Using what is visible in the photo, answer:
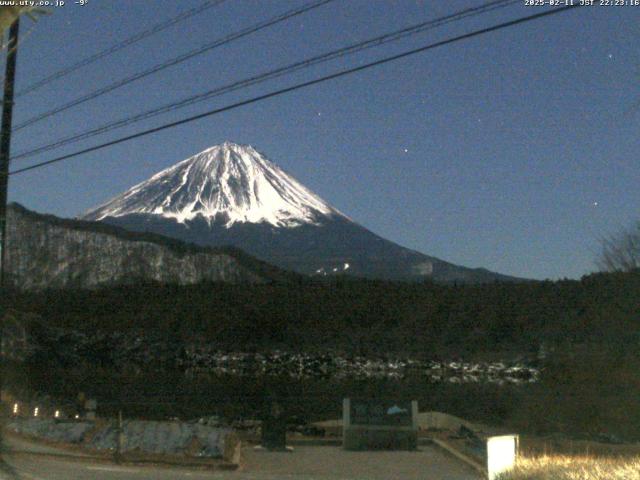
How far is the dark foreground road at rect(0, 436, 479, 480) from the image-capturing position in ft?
44.3

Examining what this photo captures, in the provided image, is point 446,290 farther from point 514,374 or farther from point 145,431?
point 145,431

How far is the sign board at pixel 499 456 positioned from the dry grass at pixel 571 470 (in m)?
0.17

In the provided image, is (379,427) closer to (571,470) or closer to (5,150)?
(571,470)

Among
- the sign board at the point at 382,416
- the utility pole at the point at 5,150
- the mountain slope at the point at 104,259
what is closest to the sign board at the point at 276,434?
the sign board at the point at 382,416

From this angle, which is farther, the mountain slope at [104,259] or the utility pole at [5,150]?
the mountain slope at [104,259]

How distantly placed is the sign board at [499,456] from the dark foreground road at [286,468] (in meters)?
1.46

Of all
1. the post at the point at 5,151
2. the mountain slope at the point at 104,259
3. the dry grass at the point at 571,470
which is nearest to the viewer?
the dry grass at the point at 571,470

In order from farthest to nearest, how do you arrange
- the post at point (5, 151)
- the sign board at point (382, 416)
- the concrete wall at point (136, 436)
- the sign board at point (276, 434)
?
the sign board at point (382, 416) → the sign board at point (276, 434) → the concrete wall at point (136, 436) → the post at point (5, 151)

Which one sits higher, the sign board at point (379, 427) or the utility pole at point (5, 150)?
the utility pole at point (5, 150)

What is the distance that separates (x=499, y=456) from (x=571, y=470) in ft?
6.39

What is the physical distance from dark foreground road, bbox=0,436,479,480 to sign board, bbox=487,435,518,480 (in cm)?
146

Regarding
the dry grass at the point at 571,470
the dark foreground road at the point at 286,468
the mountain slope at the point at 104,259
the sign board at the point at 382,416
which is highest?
the mountain slope at the point at 104,259

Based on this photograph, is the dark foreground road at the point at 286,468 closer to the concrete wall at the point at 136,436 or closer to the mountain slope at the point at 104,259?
the concrete wall at the point at 136,436

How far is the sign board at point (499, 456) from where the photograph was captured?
494 inches
